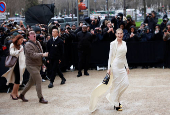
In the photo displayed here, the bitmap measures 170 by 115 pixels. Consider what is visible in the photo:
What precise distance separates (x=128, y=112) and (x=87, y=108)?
1110mm

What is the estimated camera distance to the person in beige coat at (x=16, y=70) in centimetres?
866

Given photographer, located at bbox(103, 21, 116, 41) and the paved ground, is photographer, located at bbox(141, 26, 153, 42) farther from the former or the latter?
the paved ground

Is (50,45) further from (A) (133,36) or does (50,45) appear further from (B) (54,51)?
(A) (133,36)

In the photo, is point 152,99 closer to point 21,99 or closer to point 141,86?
point 141,86

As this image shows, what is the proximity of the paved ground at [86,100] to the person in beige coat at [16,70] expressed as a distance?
42cm

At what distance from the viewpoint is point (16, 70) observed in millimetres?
8852

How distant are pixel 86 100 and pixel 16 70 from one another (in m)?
2.39

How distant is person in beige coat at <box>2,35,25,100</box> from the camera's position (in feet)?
28.4

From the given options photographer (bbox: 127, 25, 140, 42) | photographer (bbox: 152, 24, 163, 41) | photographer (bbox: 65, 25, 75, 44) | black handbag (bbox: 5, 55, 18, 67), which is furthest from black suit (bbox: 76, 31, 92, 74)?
black handbag (bbox: 5, 55, 18, 67)

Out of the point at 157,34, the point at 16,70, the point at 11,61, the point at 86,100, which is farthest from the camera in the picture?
the point at 157,34

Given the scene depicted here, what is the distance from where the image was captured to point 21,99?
860 cm

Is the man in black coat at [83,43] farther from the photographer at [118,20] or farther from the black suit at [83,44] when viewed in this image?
the photographer at [118,20]

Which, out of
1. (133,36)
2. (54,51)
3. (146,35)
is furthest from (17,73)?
(146,35)

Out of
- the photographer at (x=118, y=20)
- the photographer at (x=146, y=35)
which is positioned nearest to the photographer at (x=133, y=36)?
the photographer at (x=146, y=35)
